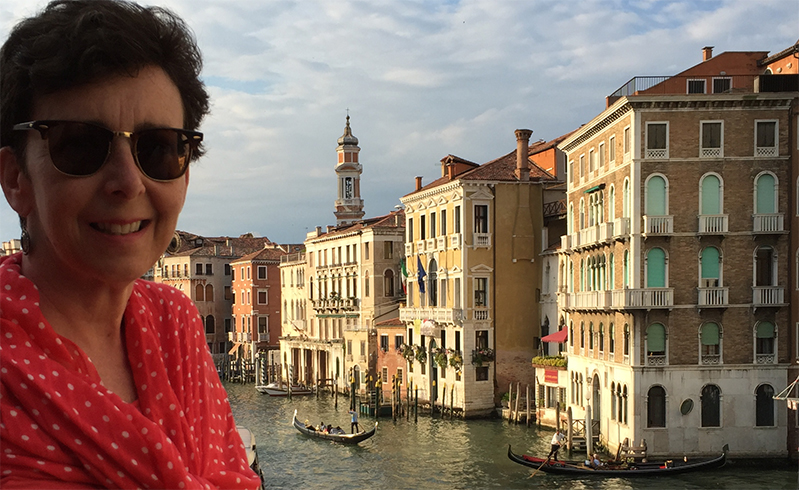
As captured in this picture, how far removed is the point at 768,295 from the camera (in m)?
18.8

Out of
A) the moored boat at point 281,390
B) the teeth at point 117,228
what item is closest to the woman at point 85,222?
the teeth at point 117,228

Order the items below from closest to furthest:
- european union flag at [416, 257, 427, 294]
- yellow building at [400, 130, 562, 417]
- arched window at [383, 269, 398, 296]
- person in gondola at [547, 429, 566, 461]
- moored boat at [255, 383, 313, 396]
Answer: person in gondola at [547, 429, 566, 461] < yellow building at [400, 130, 562, 417] < european union flag at [416, 257, 427, 294] < arched window at [383, 269, 398, 296] < moored boat at [255, 383, 313, 396]

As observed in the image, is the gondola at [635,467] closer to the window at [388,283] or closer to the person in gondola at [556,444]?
the person in gondola at [556,444]

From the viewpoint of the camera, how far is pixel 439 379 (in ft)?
99.6

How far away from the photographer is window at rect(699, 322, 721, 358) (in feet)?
62.7

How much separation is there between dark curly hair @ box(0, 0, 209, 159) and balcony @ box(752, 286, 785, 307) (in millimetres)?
18942

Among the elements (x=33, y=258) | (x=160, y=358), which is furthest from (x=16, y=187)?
(x=160, y=358)

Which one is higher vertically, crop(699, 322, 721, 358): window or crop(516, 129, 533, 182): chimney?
crop(516, 129, 533, 182): chimney

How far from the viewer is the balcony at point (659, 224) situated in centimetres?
1892

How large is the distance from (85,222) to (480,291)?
27.7 metres

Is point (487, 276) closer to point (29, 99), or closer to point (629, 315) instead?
point (629, 315)

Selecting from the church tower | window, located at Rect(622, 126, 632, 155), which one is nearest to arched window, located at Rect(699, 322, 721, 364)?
window, located at Rect(622, 126, 632, 155)

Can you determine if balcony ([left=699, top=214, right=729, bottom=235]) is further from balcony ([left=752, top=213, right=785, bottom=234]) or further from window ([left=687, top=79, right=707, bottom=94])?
window ([left=687, top=79, right=707, bottom=94])

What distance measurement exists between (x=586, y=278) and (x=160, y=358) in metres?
21.9
